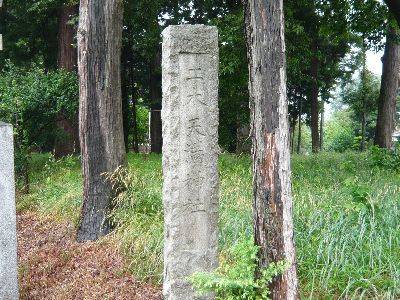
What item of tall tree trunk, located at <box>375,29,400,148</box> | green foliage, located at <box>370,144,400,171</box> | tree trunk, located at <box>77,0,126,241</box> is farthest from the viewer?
tall tree trunk, located at <box>375,29,400,148</box>

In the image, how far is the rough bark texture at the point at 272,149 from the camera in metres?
4.29

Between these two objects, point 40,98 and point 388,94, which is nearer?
point 40,98

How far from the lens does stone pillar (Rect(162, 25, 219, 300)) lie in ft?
15.6

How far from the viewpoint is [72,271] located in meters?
6.62

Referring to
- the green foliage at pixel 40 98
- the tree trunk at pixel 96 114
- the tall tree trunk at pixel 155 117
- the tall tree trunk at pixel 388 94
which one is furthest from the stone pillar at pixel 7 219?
the tall tree trunk at pixel 155 117

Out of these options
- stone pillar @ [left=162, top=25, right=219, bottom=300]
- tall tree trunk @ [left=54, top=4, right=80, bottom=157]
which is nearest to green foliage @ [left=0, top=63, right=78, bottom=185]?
tall tree trunk @ [left=54, top=4, right=80, bottom=157]

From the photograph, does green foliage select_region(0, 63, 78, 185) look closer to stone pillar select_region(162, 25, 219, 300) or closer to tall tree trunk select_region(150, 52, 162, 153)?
tall tree trunk select_region(150, 52, 162, 153)

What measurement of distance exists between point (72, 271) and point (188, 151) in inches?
111

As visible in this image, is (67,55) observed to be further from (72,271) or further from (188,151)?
(188,151)

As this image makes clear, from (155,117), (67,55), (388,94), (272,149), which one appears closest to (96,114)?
(272,149)

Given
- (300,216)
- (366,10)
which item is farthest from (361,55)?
(300,216)

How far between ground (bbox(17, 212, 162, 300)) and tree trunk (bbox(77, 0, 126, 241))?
460 millimetres

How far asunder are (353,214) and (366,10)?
979cm

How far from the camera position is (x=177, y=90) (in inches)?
187
